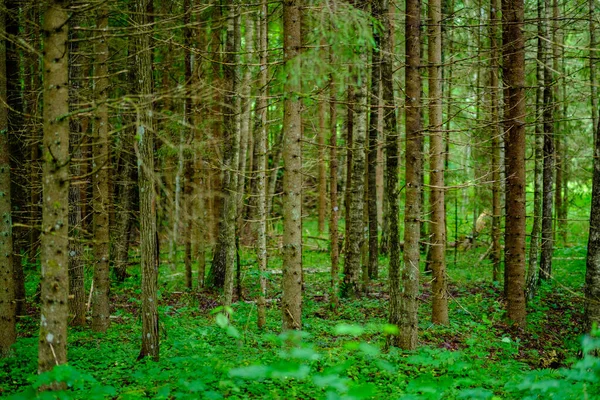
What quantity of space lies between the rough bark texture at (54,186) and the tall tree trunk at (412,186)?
5.36m

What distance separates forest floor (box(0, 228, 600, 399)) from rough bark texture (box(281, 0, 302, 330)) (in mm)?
742

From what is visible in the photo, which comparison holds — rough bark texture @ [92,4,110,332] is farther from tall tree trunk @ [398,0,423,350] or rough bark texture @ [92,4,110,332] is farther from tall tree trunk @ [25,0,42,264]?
tall tree trunk @ [398,0,423,350]

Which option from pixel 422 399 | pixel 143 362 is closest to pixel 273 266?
pixel 143 362

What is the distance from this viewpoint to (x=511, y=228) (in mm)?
10617

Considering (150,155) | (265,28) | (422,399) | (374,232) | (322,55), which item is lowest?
(422,399)

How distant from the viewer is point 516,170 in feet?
34.3

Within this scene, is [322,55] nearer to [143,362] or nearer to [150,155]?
[150,155]

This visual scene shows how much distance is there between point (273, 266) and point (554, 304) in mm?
10816

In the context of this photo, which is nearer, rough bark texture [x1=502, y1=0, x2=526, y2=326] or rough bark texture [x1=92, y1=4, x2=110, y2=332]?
rough bark texture [x1=92, y1=4, x2=110, y2=332]

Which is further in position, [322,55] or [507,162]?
[507,162]

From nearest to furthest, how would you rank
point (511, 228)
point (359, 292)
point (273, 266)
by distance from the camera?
point (511, 228) → point (359, 292) → point (273, 266)

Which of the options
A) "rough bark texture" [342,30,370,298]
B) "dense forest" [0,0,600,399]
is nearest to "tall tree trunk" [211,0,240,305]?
"dense forest" [0,0,600,399]

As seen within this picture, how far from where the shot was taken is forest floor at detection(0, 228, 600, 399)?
4.83 m

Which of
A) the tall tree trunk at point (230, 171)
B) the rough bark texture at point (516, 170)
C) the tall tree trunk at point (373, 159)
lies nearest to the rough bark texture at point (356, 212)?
the tall tree trunk at point (373, 159)
